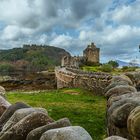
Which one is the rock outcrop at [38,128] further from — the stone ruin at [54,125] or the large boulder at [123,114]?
the large boulder at [123,114]

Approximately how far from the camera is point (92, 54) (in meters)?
121

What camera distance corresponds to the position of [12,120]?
12.0 metres

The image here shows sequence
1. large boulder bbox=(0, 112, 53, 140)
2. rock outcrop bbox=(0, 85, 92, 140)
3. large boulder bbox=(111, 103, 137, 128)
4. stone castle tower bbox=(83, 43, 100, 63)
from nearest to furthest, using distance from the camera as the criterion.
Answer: rock outcrop bbox=(0, 85, 92, 140) < large boulder bbox=(111, 103, 137, 128) < large boulder bbox=(0, 112, 53, 140) < stone castle tower bbox=(83, 43, 100, 63)

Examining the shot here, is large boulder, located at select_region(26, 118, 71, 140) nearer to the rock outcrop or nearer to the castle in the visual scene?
the rock outcrop

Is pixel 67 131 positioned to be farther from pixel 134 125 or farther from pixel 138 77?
pixel 138 77

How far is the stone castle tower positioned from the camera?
11956 cm

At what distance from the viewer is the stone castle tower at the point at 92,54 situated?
120 m

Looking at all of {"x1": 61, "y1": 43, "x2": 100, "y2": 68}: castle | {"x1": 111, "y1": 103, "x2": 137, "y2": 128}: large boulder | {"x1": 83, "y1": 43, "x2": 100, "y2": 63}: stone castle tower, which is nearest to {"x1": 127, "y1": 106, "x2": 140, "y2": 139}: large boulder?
{"x1": 111, "y1": 103, "x2": 137, "y2": 128}: large boulder

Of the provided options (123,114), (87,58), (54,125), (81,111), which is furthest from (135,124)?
(87,58)

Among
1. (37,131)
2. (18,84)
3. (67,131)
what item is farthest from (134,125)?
(18,84)

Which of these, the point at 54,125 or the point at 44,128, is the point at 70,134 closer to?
the point at 54,125

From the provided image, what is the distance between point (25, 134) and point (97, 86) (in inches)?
1012

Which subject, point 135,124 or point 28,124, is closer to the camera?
point 135,124

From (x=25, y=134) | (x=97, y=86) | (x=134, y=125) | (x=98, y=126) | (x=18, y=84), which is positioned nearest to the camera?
(x=134, y=125)
